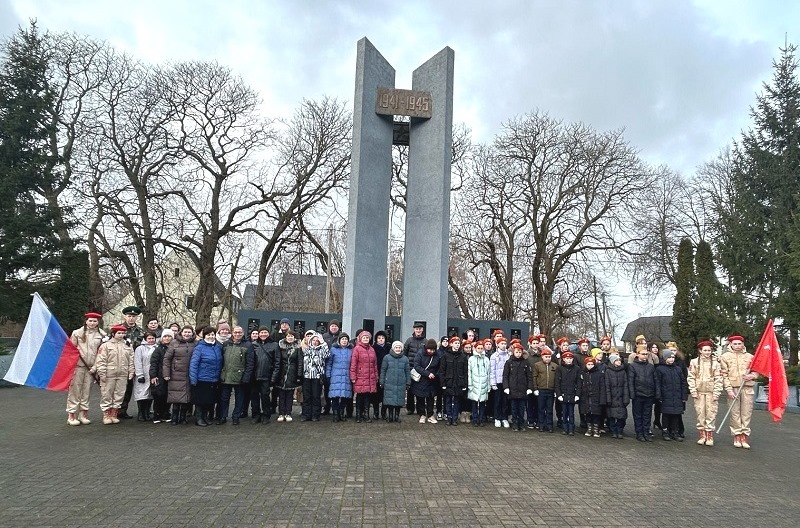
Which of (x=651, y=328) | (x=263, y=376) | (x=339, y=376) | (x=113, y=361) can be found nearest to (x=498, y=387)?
(x=339, y=376)

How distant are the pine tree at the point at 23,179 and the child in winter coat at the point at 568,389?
61.7ft

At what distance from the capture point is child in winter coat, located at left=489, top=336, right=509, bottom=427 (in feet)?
33.5

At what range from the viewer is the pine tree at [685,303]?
26625mm

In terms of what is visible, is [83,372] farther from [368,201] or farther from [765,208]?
[765,208]

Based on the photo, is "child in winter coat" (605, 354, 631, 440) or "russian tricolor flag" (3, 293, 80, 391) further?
"child in winter coat" (605, 354, 631, 440)

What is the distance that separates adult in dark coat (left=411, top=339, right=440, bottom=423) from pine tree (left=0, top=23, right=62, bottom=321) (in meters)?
16.3

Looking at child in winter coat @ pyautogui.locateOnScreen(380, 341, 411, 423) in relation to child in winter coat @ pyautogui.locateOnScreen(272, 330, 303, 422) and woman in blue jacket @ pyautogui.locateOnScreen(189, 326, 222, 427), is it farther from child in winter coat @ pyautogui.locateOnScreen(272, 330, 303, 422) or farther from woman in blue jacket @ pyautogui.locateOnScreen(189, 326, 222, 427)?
woman in blue jacket @ pyautogui.locateOnScreen(189, 326, 222, 427)

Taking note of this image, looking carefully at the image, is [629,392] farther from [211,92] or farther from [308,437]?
[211,92]

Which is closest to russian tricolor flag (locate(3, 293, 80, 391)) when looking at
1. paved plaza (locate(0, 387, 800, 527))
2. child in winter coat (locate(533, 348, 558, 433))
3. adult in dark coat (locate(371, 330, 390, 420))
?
paved plaza (locate(0, 387, 800, 527))

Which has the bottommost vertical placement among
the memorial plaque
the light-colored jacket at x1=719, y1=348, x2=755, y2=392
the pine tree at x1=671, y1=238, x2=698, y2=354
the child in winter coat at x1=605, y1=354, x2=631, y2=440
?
the child in winter coat at x1=605, y1=354, x2=631, y2=440

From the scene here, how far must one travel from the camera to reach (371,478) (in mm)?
6133

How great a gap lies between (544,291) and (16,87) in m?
24.5

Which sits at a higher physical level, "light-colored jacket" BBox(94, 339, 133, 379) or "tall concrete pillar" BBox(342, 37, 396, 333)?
"tall concrete pillar" BBox(342, 37, 396, 333)

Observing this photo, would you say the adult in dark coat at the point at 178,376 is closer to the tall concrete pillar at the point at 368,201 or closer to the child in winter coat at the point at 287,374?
the child in winter coat at the point at 287,374
